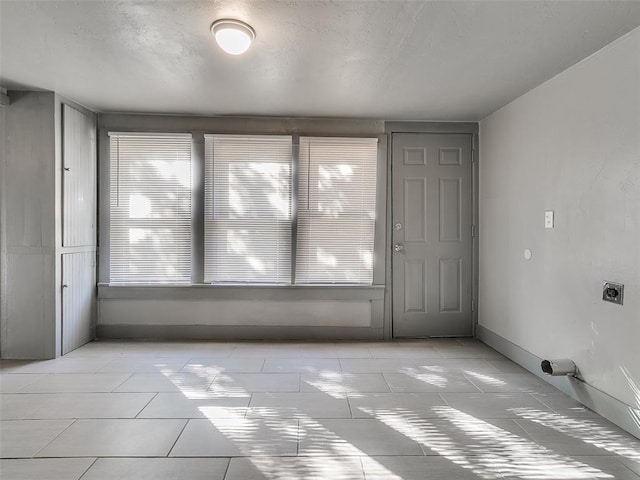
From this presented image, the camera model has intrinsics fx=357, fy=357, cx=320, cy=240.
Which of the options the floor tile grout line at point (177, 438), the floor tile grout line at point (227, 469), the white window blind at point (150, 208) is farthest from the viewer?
the white window blind at point (150, 208)

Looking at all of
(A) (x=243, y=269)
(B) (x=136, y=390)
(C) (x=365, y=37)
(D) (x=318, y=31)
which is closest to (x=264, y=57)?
(D) (x=318, y=31)

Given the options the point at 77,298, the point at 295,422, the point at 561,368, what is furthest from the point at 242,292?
the point at 561,368

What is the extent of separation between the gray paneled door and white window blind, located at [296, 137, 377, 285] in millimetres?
318

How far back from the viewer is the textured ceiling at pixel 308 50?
2010 mm

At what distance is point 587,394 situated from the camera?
8.12ft

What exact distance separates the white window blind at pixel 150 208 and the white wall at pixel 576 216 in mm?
3331

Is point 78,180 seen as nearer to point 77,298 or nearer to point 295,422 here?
point 77,298

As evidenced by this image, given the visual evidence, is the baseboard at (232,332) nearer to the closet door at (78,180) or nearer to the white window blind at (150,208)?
the white window blind at (150,208)

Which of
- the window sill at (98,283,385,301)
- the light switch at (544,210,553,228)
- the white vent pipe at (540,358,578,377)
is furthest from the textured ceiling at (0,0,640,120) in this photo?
the white vent pipe at (540,358,578,377)

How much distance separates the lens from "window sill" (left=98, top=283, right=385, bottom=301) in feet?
12.9

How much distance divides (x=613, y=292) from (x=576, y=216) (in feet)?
1.99

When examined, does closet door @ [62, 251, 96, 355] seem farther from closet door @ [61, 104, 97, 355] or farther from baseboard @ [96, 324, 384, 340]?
baseboard @ [96, 324, 384, 340]

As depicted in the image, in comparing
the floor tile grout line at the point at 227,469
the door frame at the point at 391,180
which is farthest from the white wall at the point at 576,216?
the floor tile grout line at the point at 227,469

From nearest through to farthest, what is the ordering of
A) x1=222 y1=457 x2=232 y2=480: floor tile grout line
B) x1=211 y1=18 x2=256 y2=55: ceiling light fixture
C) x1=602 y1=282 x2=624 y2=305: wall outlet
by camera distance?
x1=222 y1=457 x2=232 y2=480: floor tile grout line, x1=211 y1=18 x2=256 y2=55: ceiling light fixture, x1=602 y1=282 x2=624 y2=305: wall outlet
